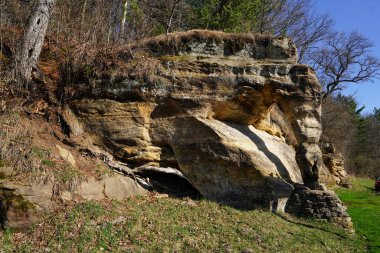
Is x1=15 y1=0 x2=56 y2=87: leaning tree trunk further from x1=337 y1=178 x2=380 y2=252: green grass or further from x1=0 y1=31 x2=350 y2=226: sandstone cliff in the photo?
x1=337 y1=178 x2=380 y2=252: green grass

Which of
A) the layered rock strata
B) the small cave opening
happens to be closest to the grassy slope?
the small cave opening

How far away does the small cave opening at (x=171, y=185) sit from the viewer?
35.1 feet

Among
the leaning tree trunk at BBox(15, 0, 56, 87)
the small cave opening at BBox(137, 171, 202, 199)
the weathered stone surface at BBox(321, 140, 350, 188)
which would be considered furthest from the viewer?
the weathered stone surface at BBox(321, 140, 350, 188)

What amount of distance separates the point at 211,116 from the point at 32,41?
5855mm

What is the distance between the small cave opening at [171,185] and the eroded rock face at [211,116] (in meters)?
0.39

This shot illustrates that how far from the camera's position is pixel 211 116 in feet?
37.2

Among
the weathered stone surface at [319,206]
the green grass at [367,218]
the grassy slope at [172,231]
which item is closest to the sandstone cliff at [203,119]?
the weathered stone surface at [319,206]

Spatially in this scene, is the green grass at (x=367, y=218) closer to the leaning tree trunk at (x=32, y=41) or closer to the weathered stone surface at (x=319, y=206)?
the weathered stone surface at (x=319, y=206)

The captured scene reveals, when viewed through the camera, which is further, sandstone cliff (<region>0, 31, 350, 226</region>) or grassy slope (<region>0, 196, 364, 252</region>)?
sandstone cliff (<region>0, 31, 350, 226</region>)

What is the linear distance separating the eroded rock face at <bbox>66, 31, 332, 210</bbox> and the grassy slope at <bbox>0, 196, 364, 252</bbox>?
1.08 meters

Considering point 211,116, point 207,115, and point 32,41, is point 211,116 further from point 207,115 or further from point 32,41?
point 32,41

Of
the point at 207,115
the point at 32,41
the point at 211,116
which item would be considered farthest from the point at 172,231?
the point at 32,41

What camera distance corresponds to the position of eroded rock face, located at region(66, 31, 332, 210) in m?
10.5

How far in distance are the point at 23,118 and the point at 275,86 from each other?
7.26 metres
